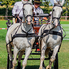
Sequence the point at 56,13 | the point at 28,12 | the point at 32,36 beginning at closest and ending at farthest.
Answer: the point at 28,12
the point at 56,13
the point at 32,36

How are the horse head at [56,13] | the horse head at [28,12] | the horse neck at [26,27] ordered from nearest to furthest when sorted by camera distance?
the horse head at [28,12] < the horse head at [56,13] < the horse neck at [26,27]

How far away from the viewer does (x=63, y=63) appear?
870 centimetres

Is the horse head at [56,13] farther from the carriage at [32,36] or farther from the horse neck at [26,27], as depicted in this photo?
the horse neck at [26,27]

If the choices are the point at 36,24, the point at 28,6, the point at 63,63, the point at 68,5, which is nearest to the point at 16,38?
the point at 28,6

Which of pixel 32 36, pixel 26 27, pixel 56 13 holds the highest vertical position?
pixel 56 13

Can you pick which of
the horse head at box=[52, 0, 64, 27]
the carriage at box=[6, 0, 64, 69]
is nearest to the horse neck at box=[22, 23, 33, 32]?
the carriage at box=[6, 0, 64, 69]

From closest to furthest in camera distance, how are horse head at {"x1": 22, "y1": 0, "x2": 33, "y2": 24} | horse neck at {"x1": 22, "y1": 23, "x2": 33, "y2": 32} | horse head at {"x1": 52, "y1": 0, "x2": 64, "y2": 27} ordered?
1. horse head at {"x1": 22, "y1": 0, "x2": 33, "y2": 24}
2. horse head at {"x1": 52, "y1": 0, "x2": 64, "y2": 27}
3. horse neck at {"x1": 22, "y1": 23, "x2": 33, "y2": 32}

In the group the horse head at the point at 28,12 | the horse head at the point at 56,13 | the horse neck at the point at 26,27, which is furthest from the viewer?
the horse neck at the point at 26,27

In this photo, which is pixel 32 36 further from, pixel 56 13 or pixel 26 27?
pixel 56 13

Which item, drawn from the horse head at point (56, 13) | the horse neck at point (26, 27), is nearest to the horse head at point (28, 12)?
the horse neck at point (26, 27)

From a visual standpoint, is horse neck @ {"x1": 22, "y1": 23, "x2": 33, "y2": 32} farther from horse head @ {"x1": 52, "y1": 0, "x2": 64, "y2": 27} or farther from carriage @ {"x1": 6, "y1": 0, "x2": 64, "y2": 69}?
horse head @ {"x1": 52, "y1": 0, "x2": 64, "y2": 27}

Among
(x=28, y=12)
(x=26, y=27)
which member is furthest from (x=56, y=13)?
(x=26, y=27)

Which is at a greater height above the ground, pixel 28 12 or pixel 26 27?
pixel 28 12

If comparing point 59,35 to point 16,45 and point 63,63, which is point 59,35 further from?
point 63,63
